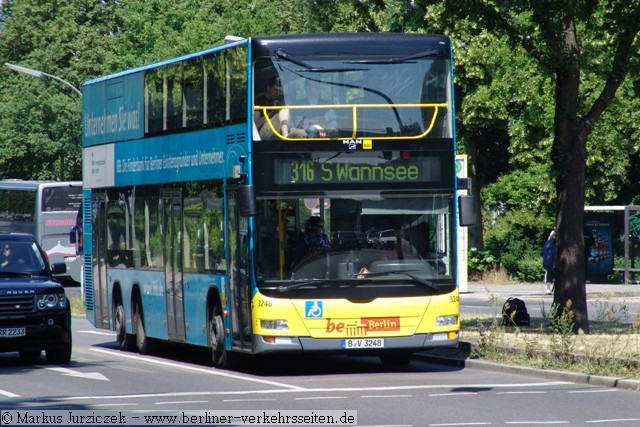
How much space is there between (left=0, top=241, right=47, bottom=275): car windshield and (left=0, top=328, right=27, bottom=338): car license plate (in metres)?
1.33

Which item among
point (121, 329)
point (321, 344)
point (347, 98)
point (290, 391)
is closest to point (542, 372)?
point (321, 344)

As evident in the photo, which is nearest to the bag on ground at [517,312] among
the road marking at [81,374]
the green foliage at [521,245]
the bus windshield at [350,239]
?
the bus windshield at [350,239]

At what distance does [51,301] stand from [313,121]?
485 cm

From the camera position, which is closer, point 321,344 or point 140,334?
point 321,344

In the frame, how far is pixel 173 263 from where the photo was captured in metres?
20.5

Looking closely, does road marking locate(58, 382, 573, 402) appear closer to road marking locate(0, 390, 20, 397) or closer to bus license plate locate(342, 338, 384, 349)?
road marking locate(0, 390, 20, 397)

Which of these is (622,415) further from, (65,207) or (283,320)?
(65,207)

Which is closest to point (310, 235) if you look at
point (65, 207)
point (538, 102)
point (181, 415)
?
point (181, 415)

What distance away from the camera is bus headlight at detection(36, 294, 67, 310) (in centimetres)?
1947

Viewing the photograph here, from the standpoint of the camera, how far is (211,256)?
19.0 meters

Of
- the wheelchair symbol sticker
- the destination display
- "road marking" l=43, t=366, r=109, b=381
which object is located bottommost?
"road marking" l=43, t=366, r=109, b=381

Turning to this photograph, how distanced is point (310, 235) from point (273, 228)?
467 millimetres

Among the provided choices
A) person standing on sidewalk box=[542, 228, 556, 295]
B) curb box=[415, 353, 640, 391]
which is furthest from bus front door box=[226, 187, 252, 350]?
person standing on sidewalk box=[542, 228, 556, 295]

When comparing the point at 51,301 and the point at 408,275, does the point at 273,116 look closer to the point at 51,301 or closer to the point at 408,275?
the point at 408,275
